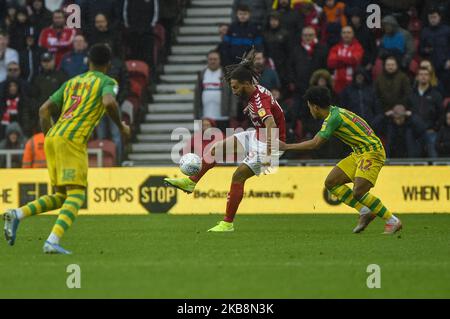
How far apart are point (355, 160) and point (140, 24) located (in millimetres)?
9880

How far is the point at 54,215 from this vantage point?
21.0m

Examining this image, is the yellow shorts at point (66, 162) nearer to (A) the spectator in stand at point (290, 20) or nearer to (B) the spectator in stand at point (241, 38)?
(B) the spectator in stand at point (241, 38)

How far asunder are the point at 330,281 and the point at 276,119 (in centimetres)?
594

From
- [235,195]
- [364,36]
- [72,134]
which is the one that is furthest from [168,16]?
[72,134]

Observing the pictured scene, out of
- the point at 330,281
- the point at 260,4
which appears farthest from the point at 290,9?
the point at 330,281

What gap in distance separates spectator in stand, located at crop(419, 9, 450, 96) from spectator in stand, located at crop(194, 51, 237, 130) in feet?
12.7

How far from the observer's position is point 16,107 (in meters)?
23.6

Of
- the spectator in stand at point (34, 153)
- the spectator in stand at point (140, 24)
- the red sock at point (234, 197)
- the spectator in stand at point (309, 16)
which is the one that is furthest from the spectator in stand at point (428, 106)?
the spectator in stand at point (34, 153)

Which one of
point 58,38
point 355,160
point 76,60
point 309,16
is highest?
point 309,16

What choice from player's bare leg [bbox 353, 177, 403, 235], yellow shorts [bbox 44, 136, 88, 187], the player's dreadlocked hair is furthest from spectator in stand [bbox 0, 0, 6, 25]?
yellow shorts [bbox 44, 136, 88, 187]

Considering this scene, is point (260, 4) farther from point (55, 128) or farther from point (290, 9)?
point (55, 128)

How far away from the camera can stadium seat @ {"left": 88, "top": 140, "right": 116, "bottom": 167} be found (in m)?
22.5

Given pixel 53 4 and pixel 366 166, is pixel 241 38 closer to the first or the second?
pixel 53 4

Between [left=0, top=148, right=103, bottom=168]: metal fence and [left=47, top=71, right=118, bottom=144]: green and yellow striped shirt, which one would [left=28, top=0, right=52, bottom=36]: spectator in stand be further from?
[left=47, top=71, right=118, bottom=144]: green and yellow striped shirt
